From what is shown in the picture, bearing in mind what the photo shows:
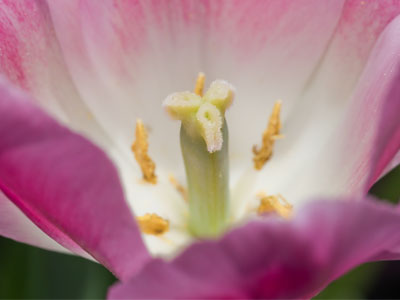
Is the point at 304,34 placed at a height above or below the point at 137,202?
above

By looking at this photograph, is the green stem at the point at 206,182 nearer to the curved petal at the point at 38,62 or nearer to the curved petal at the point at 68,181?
the curved petal at the point at 38,62

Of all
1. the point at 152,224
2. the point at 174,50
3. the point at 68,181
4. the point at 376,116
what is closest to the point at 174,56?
the point at 174,50

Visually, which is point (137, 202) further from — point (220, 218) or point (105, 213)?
point (105, 213)

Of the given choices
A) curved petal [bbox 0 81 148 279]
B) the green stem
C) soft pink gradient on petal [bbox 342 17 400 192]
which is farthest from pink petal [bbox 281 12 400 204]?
curved petal [bbox 0 81 148 279]

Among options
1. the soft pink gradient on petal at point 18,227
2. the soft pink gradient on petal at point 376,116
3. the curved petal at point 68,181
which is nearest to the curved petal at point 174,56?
the soft pink gradient on petal at point 376,116

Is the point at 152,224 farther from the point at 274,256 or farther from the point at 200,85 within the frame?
the point at 274,256

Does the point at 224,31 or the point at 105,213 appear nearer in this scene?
the point at 105,213

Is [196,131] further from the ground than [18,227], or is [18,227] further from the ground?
[196,131]

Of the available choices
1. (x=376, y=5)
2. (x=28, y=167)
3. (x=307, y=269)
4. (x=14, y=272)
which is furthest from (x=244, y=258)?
(x=14, y=272)
